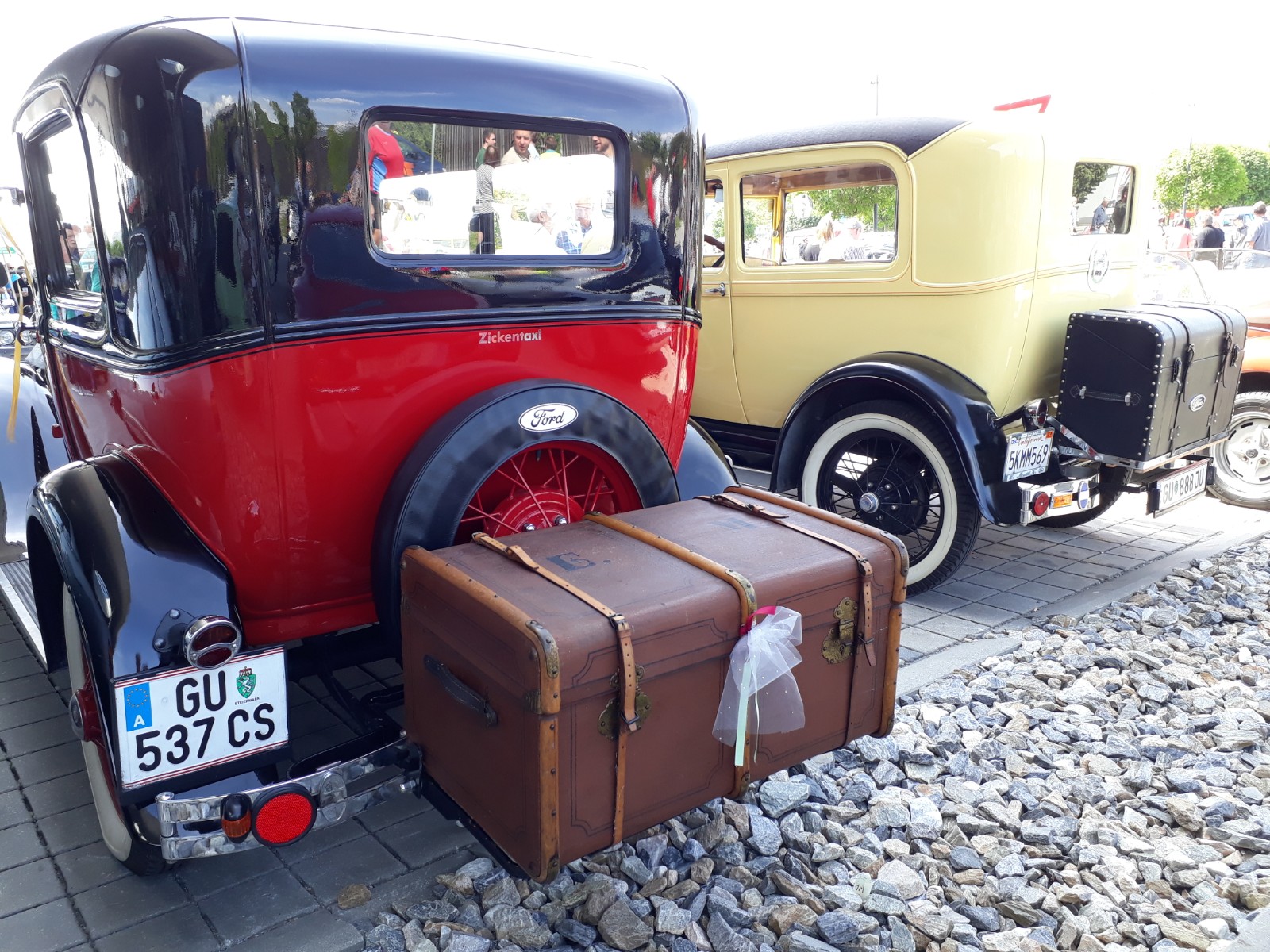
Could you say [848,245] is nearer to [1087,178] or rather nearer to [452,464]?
[1087,178]

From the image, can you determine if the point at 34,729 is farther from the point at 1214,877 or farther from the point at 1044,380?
the point at 1044,380

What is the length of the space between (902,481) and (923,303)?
86 cm

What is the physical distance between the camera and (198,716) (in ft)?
6.81

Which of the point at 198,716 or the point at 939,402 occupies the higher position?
the point at 939,402

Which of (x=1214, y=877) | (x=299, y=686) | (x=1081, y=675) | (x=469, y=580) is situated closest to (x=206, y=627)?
(x=469, y=580)

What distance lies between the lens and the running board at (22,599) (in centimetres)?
280

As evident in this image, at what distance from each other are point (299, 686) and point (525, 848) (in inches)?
69.6

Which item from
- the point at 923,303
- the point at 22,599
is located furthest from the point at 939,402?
the point at 22,599

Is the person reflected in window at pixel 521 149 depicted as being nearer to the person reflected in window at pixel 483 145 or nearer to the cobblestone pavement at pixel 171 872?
the person reflected in window at pixel 483 145

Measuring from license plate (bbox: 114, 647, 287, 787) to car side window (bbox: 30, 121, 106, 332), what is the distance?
3.40 feet

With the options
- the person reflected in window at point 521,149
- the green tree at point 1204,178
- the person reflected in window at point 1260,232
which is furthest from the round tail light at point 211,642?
the green tree at point 1204,178

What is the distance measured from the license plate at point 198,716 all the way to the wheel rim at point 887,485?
3.22 metres

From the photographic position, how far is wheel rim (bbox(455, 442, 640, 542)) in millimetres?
2617

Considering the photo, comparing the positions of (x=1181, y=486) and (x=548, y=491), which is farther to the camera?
(x=1181, y=486)
